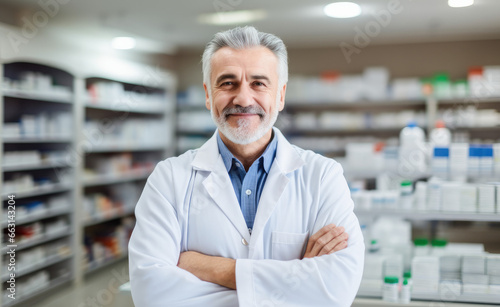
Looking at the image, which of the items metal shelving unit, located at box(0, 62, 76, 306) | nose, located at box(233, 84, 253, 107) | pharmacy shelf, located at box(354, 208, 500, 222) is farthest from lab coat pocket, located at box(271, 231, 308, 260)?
metal shelving unit, located at box(0, 62, 76, 306)

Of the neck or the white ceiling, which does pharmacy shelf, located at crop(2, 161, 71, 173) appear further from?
the neck

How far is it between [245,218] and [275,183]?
147 mm

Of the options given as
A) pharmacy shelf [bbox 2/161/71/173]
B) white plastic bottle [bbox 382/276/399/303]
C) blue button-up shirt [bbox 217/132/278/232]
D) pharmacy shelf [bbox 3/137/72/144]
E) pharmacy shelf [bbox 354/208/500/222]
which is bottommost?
white plastic bottle [bbox 382/276/399/303]

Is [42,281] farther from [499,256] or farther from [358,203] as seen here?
[499,256]

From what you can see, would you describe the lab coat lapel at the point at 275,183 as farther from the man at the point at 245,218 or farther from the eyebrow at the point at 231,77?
the eyebrow at the point at 231,77

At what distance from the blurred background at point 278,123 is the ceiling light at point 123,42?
0.02 metres

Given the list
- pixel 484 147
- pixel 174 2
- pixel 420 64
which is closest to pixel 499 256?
pixel 484 147

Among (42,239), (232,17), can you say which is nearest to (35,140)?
(42,239)

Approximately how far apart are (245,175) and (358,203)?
1.29 m

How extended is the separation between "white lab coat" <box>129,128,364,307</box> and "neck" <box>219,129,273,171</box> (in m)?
0.05

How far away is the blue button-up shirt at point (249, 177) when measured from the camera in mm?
1483

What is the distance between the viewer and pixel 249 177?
151 cm

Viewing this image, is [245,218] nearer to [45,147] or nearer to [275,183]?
[275,183]

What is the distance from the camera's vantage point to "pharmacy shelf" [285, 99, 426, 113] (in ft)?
21.0
